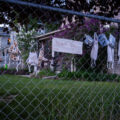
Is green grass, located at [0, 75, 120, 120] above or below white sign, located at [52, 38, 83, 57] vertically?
below

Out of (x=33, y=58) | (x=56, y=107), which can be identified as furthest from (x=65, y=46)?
(x=56, y=107)

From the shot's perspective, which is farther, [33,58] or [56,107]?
[56,107]

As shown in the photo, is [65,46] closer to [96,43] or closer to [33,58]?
[33,58]

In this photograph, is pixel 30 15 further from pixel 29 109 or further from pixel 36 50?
pixel 29 109

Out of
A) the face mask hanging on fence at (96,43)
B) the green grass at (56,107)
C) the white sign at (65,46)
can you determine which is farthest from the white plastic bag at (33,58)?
the face mask hanging on fence at (96,43)

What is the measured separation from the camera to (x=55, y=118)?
2.37 meters

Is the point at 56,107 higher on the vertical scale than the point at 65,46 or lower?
lower

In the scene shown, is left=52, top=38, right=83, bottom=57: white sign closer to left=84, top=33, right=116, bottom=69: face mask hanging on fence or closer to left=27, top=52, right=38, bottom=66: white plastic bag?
left=27, top=52, right=38, bottom=66: white plastic bag

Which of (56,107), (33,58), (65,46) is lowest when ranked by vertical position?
(56,107)

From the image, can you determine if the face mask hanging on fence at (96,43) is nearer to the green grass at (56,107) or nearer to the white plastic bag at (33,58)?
the green grass at (56,107)

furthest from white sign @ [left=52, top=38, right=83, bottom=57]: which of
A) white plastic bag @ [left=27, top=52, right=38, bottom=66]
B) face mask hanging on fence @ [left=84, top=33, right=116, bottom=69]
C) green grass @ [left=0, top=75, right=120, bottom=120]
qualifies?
green grass @ [left=0, top=75, right=120, bottom=120]

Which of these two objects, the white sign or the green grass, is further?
the green grass

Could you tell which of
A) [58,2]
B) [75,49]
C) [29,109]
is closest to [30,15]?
[58,2]

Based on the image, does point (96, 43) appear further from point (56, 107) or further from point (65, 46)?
point (56, 107)
